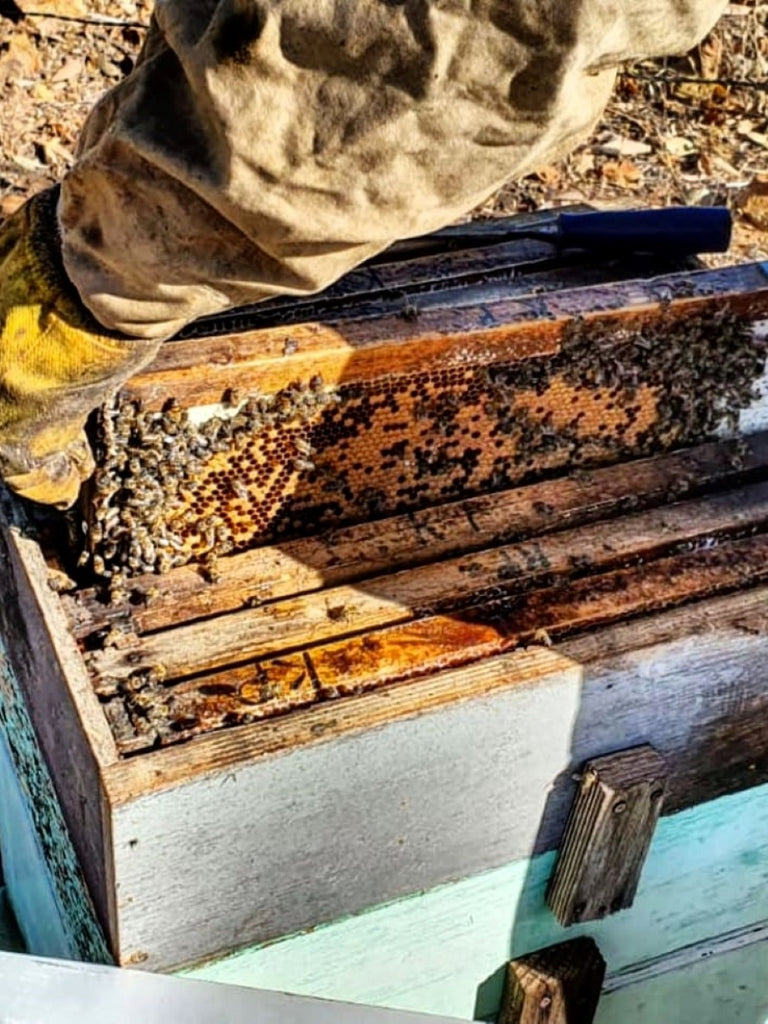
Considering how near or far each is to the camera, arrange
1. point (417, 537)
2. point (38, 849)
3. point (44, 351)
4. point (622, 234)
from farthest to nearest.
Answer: point (38, 849), point (622, 234), point (417, 537), point (44, 351)

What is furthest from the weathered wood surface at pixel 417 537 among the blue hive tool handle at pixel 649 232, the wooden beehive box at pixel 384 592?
the blue hive tool handle at pixel 649 232

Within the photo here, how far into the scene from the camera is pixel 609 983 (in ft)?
8.06

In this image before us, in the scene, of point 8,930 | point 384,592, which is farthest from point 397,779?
point 8,930

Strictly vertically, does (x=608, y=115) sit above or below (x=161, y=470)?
below

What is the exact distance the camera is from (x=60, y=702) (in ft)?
6.01

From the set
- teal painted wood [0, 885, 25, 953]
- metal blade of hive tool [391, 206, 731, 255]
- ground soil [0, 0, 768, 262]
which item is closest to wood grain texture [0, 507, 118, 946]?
metal blade of hive tool [391, 206, 731, 255]

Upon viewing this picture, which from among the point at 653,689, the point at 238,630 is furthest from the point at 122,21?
the point at 653,689

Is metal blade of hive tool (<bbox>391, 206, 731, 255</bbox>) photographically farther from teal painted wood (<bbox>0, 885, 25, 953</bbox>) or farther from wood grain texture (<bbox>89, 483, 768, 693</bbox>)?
teal painted wood (<bbox>0, 885, 25, 953</bbox>)

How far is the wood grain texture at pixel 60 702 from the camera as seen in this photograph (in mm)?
1690

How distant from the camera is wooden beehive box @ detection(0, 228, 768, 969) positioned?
1756 millimetres

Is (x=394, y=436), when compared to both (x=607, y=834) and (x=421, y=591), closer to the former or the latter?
(x=421, y=591)

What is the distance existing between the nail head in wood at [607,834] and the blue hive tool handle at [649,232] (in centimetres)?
96

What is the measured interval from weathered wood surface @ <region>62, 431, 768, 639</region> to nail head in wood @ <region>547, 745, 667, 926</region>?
1.43ft

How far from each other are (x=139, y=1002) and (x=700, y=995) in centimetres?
167
